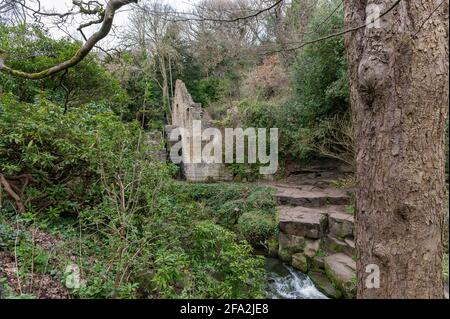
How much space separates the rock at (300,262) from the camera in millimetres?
5199

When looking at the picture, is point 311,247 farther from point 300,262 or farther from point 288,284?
point 288,284

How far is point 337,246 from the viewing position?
209 inches

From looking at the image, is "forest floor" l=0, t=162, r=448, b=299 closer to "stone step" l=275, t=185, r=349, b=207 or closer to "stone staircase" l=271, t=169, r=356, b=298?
"stone staircase" l=271, t=169, r=356, b=298

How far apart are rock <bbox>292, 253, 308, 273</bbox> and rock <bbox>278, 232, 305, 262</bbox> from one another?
114 millimetres

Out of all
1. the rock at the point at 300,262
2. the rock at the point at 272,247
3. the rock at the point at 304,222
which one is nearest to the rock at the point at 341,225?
the rock at the point at 304,222

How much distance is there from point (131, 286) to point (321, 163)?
8.06 metres

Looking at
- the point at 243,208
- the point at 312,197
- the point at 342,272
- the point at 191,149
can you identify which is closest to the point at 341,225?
the point at 342,272

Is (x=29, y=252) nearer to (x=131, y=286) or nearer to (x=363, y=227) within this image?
(x=131, y=286)

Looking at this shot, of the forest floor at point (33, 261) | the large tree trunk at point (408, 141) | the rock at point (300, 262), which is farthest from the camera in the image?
the rock at point (300, 262)

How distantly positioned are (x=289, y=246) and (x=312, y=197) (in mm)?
1840

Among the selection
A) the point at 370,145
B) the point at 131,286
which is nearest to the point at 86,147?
the point at 131,286

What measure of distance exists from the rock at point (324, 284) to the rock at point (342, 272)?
0.08m

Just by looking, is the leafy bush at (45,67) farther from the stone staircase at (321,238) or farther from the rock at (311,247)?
the rock at (311,247)

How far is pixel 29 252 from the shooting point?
7.46 ft
